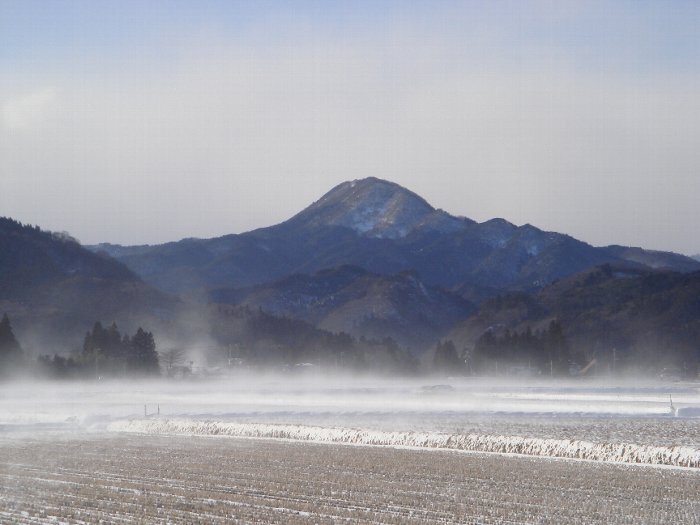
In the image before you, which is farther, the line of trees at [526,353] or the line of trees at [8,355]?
the line of trees at [526,353]

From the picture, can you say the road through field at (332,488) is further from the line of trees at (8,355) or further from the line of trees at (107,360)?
the line of trees at (107,360)

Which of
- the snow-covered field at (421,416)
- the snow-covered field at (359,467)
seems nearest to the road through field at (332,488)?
the snow-covered field at (359,467)

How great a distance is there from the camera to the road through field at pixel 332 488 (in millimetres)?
25234

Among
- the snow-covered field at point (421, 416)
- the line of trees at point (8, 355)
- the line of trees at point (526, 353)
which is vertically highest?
the line of trees at point (8, 355)

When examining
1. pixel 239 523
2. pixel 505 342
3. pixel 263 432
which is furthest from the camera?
pixel 505 342

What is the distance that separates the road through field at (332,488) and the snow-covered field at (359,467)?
0.06 meters

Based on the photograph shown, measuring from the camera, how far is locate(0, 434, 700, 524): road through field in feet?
82.8

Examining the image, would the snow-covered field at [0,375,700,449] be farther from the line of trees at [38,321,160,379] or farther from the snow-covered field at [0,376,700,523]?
the line of trees at [38,321,160,379]

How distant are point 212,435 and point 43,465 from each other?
17022 mm

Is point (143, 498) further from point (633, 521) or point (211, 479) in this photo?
point (633, 521)

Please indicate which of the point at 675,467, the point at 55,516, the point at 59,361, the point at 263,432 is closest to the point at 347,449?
the point at 263,432

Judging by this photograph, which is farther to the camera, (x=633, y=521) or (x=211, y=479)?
(x=211, y=479)

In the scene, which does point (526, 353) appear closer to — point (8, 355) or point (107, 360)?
point (107, 360)

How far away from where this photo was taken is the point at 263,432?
52.5m
